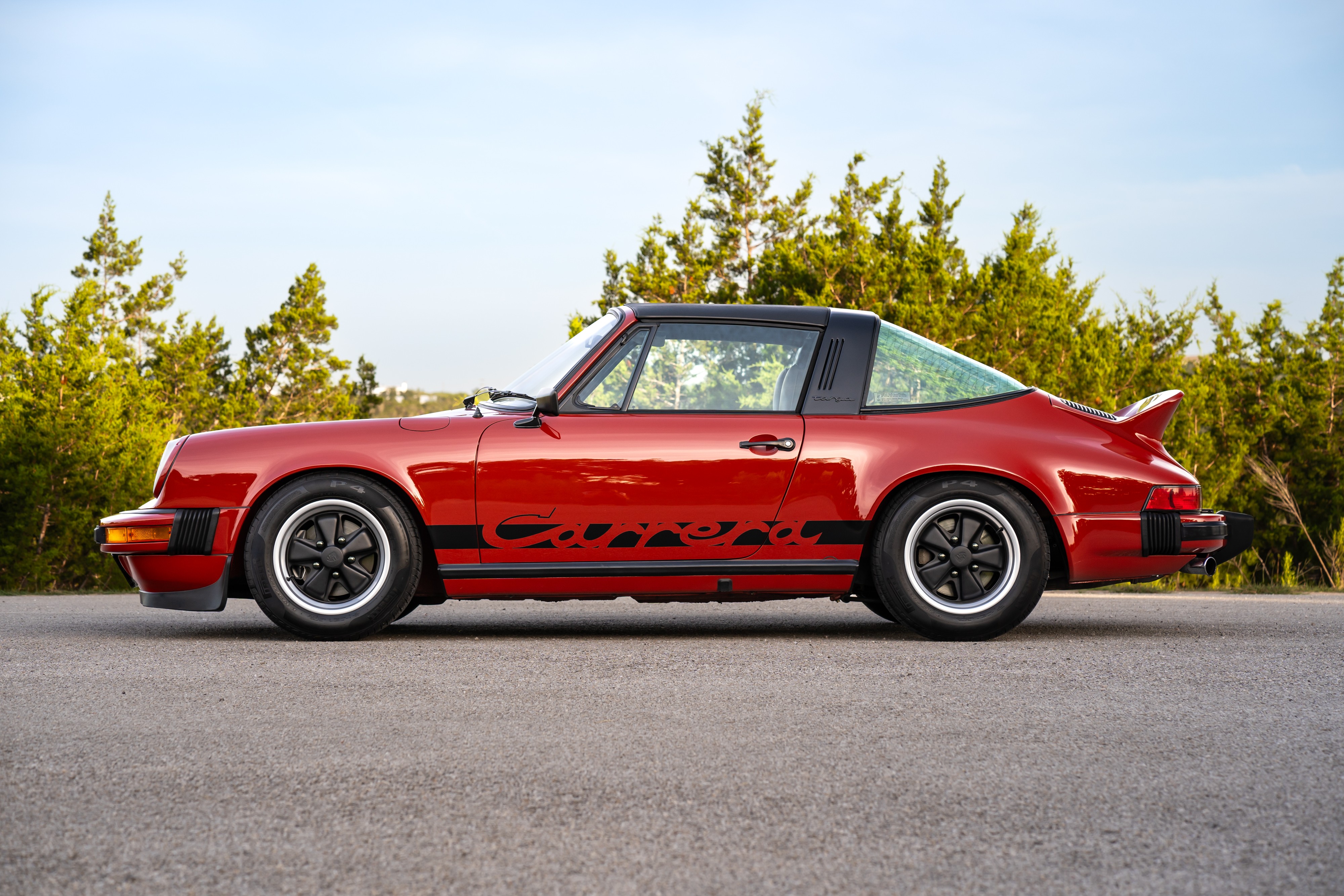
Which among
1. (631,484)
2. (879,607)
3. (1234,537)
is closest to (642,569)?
(631,484)

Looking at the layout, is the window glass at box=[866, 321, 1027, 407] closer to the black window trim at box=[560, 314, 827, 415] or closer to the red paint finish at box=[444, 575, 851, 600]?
the black window trim at box=[560, 314, 827, 415]

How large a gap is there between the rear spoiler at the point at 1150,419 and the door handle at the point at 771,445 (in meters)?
1.58

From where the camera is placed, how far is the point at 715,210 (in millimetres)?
46469

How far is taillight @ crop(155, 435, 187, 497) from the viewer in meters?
5.34

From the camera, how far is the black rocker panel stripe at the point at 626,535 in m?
5.20

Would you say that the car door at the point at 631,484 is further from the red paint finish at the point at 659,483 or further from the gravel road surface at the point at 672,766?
the gravel road surface at the point at 672,766

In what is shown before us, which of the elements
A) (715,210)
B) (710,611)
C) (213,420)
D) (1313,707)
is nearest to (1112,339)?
(715,210)

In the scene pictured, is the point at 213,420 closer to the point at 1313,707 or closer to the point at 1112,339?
the point at 1112,339

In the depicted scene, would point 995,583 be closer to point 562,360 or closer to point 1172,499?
point 1172,499

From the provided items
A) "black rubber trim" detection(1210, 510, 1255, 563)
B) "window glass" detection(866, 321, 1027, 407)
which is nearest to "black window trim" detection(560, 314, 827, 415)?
"window glass" detection(866, 321, 1027, 407)

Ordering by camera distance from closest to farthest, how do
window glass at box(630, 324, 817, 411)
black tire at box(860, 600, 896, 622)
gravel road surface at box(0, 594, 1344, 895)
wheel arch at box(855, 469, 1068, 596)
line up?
gravel road surface at box(0, 594, 1344, 895) < wheel arch at box(855, 469, 1068, 596) < window glass at box(630, 324, 817, 411) < black tire at box(860, 600, 896, 622)

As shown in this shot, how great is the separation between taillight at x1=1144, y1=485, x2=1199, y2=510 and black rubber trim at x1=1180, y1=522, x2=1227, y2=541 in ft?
0.26

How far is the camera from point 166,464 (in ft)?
17.7

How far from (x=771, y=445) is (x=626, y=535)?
752 mm
